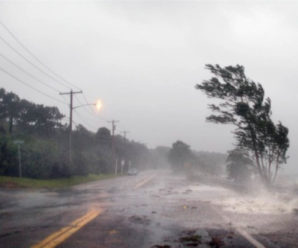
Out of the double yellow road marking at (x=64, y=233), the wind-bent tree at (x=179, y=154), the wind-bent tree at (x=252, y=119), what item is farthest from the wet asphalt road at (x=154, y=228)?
the wind-bent tree at (x=179, y=154)

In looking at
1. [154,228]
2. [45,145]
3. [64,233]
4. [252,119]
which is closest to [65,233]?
[64,233]

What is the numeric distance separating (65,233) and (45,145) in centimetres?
2793

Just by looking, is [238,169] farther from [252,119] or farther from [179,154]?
[179,154]

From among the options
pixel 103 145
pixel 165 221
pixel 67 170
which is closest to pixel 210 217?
pixel 165 221

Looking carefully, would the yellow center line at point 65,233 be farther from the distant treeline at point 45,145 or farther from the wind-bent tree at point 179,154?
the wind-bent tree at point 179,154

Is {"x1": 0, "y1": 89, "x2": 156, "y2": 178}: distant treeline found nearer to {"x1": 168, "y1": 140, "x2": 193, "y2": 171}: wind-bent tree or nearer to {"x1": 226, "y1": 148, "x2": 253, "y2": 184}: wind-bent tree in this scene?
{"x1": 168, "y1": 140, "x2": 193, "y2": 171}: wind-bent tree

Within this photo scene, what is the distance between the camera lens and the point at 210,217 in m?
11.7

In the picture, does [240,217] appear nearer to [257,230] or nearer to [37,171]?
[257,230]

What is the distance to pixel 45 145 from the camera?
35.1 metres

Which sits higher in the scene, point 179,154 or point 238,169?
point 179,154

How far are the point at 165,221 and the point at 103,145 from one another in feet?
203

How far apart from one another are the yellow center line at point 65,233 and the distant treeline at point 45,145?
21.6 metres

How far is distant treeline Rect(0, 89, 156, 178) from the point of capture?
1287 inches

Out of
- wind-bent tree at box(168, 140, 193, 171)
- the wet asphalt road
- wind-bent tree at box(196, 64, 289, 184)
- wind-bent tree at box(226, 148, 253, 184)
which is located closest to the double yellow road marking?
the wet asphalt road
